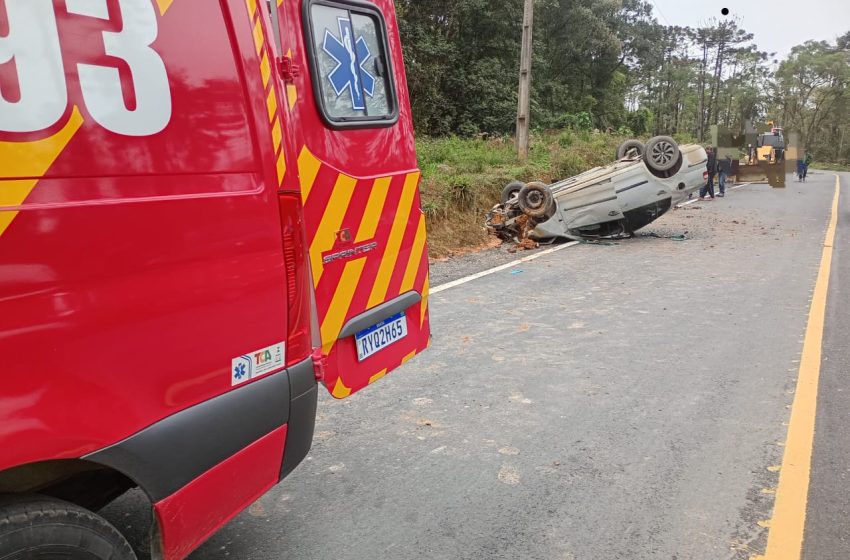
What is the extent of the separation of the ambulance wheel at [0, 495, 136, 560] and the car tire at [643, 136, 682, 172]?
34.6 feet

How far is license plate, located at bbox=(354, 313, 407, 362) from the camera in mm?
2994

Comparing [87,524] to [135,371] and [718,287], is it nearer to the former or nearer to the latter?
[135,371]

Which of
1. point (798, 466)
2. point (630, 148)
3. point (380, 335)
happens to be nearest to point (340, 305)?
point (380, 335)

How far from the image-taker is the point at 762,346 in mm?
5355

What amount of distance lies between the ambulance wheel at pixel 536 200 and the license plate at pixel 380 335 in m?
8.27

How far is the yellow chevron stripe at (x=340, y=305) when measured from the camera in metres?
2.79

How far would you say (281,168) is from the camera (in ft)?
7.24

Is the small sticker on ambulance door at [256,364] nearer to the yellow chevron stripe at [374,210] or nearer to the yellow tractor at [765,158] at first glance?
the yellow chevron stripe at [374,210]

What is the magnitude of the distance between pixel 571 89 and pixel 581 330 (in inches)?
1334

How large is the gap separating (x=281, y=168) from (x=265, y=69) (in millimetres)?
338

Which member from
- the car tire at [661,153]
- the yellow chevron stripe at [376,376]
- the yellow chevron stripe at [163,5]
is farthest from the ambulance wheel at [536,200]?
the yellow chevron stripe at [163,5]

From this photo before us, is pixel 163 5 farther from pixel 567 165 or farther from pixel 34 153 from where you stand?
pixel 567 165

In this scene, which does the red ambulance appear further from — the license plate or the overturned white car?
the overturned white car

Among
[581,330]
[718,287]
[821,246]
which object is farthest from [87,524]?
[821,246]
